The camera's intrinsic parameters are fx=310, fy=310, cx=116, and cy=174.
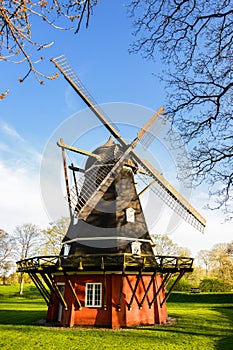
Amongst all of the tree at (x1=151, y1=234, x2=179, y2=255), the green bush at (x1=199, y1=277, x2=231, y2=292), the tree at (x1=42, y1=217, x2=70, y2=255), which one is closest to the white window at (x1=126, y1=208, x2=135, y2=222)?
the tree at (x1=42, y1=217, x2=70, y2=255)

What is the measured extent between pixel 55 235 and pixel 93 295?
19.0 m

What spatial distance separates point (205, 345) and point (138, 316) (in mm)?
3653

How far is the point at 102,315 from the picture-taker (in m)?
13.7

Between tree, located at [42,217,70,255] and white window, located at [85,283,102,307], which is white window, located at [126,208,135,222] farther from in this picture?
tree, located at [42,217,70,255]

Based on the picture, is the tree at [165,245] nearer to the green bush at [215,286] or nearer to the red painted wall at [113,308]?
the green bush at [215,286]

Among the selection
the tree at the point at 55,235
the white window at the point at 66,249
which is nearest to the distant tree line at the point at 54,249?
the tree at the point at 55,235

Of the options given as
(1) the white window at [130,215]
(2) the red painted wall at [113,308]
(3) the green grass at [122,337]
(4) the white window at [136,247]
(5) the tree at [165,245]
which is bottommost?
(3) the green grass at [122,337]

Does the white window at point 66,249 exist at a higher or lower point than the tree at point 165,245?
lower

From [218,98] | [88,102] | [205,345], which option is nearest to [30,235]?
[88,102]

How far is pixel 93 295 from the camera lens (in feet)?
46.1

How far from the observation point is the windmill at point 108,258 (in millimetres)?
13695

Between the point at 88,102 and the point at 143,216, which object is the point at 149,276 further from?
the point at 88,102

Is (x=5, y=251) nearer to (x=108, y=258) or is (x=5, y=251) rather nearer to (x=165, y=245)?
(x=165, y=245)

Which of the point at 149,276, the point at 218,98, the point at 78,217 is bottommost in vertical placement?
the point at 149,276
